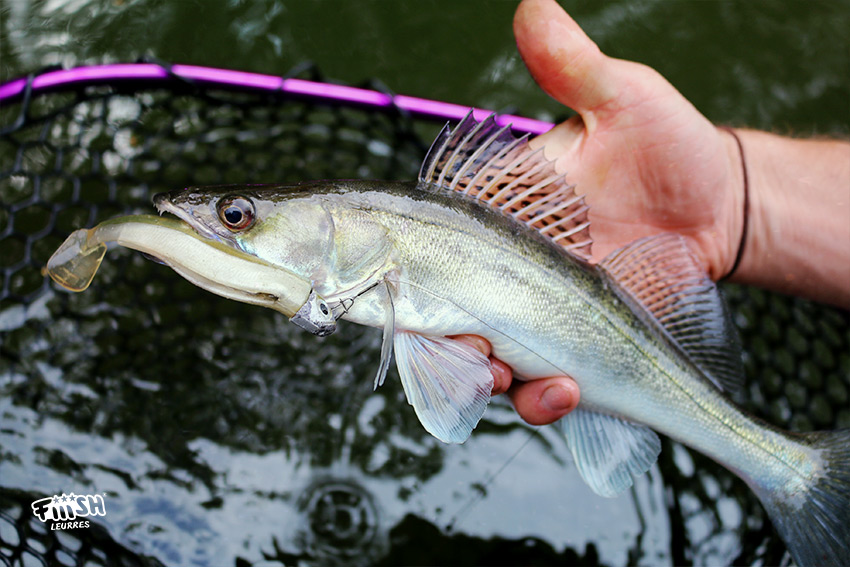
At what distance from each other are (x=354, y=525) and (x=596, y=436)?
130cm

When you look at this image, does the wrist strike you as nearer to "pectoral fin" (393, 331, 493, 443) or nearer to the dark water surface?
the dark water surface

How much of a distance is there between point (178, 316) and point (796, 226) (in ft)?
10.6

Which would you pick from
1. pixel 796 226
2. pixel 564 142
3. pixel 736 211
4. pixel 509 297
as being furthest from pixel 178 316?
pixel 796 226

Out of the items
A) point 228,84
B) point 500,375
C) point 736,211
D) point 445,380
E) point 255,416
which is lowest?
point 736,211

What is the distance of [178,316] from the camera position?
333 centimetres

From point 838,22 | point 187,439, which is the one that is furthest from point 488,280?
point 838,22

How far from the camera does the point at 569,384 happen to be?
226 cm

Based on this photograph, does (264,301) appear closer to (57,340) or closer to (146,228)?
(146,228)

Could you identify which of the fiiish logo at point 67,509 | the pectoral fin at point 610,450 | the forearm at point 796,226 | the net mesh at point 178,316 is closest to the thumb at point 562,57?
the net mesh at point 178,316

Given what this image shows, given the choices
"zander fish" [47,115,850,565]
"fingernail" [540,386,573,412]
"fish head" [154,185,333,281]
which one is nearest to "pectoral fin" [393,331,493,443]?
"zander fish" [47,115,850,565]

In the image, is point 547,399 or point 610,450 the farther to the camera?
point 610,450

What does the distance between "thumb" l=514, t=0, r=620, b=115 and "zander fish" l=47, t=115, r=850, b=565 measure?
61 centimetres

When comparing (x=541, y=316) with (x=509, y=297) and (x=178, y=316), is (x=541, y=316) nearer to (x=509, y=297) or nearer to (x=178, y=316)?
(x=509, y=297)

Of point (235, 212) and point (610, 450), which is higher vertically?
point (235, 212)
